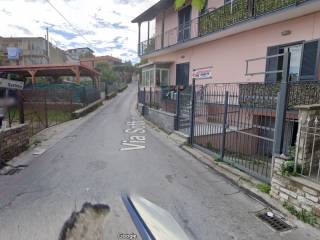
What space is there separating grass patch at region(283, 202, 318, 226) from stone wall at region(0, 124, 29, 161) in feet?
21.9

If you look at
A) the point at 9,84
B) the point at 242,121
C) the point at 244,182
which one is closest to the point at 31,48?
the point at 9,84

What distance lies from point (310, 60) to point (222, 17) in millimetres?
5091

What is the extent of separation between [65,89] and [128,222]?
14273 mm

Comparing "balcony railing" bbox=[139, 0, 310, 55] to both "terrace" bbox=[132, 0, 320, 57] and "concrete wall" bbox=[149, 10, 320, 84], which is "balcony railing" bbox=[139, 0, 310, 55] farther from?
"concrete wall" bbox=[149, 10, 320, 84]

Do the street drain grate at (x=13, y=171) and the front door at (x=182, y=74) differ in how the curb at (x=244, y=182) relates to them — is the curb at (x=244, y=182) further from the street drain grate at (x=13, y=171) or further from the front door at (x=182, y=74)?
the front door at (x=182, y=74)

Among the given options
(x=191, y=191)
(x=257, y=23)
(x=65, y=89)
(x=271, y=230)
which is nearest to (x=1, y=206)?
(x=191, y=191)

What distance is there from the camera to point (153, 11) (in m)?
16.8

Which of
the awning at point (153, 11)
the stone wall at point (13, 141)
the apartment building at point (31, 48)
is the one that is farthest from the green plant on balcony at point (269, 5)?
the apartment building at point (31, 48)

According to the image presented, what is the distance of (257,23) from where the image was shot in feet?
31.3

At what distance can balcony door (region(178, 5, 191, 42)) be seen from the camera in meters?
14.8

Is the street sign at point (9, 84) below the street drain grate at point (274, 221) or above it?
above

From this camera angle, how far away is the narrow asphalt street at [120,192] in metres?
3.18

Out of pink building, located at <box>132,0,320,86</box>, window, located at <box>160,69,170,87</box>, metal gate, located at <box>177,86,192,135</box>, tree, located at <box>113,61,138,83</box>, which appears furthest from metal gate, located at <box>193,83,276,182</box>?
tree, located at <box>113,61,138,83</box>

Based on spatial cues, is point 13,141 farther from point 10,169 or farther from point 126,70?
point 126,70
